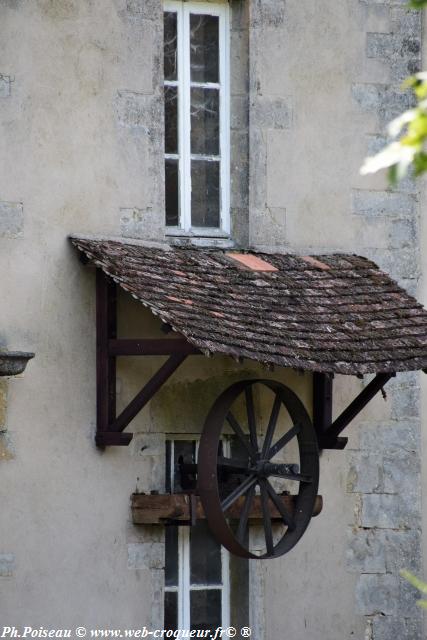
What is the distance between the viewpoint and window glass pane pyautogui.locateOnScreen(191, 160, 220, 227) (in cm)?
754

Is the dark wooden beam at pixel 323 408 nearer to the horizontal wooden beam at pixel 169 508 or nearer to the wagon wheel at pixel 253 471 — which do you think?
the wagon wheel at pixel 253 471

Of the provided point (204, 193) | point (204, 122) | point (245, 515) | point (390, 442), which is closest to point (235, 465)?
point (245, 515)

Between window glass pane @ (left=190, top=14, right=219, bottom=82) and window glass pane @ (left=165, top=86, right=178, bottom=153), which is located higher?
window glass pane @ (left=190, top=14, right=219, bottom=82)

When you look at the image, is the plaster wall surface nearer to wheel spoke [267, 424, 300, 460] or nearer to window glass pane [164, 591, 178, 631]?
window glass pane [164, 591, 178, 631]

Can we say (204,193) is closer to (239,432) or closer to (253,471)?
(239,432)

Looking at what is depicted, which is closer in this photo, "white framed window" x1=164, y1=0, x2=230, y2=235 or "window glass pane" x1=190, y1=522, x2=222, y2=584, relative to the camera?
"window glass pane" x1=190, y1=522, x2=222, y2=584

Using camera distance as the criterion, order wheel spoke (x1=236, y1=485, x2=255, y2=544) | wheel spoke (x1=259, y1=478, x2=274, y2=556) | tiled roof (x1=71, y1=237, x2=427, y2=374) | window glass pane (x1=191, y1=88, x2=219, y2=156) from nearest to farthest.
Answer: tiled roof (x1=71, y1=237, x2=427, y2=374)
wheel spoke (x1=236, y1=485, x2=255, y2=544)
wheel spoke (x1=259, y1=478, x2=274, y2=556)
window glass pane (x1=191, y1=88, x2=219, y2=156)

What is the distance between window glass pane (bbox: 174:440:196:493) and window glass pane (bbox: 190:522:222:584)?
0.26 meters

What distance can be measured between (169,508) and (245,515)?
406mm

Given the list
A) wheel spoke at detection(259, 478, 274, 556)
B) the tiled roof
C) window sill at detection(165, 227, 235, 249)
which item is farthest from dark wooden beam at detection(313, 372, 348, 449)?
window sill at detection(165, 227, 235, 249)

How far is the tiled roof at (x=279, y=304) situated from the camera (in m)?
6.39

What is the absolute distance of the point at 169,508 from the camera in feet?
22.6

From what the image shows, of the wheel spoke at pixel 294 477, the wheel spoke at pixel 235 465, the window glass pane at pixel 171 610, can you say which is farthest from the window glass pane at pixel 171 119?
the window glass pane at pixel 171 610

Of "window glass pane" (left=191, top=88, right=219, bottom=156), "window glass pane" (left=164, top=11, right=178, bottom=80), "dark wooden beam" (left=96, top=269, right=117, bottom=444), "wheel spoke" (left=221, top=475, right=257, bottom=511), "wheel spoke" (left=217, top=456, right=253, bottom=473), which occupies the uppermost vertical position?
"window glass pane" (left=164, top=11, right=178, bottom=80)
